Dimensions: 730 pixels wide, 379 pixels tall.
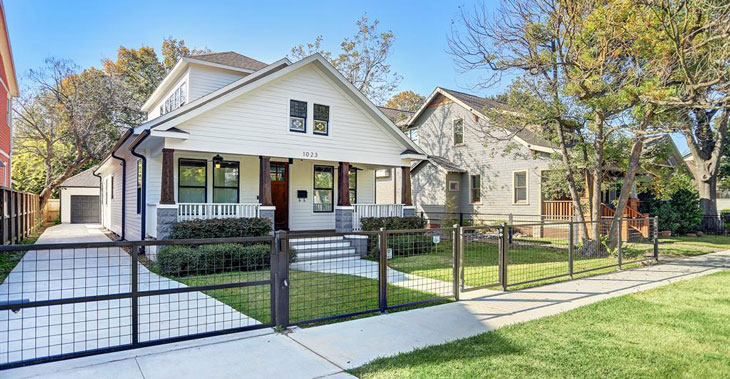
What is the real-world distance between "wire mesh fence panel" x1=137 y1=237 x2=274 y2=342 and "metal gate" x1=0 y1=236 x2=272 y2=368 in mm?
13

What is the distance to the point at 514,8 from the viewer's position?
1053cm

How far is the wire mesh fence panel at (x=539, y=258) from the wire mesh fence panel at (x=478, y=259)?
343 mm

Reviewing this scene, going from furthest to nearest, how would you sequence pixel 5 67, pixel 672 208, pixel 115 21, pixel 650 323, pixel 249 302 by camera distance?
1. pixel 115 21
2. pixel 672 208
3. pixel 5 67
4. pixel 249 302
5. pixel 650 323

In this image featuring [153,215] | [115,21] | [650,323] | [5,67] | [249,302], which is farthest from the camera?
[115,21]

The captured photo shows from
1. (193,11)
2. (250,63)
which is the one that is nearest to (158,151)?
(250,63)

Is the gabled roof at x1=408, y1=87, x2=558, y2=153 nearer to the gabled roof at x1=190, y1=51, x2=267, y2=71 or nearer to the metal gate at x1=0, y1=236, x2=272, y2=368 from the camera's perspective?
the gabled roof at x1=190, y1=51, x2=267, y2=71

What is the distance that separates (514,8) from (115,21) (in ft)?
62.9

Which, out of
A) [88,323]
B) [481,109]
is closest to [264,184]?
[88,323]

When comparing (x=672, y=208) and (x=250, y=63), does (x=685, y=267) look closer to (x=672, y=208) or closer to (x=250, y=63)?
(x=672, y=208)

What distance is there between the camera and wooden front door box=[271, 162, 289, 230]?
13492 millimetres

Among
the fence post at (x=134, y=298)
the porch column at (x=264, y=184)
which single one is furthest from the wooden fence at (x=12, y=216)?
the fence post at (x=134, y=298)

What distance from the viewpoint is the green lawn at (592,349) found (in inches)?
149

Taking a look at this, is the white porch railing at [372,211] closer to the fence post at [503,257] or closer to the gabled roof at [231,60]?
the gabled roof at [231,60]

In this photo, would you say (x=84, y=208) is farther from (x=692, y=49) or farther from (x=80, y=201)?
(x=692, y=49)
